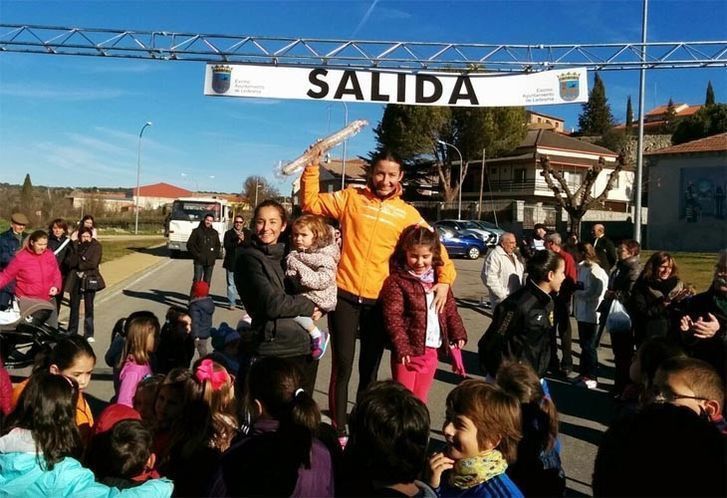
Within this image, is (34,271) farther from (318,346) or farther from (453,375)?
(318,346)

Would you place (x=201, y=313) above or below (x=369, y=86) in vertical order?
below

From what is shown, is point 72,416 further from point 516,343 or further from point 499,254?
point 499,254

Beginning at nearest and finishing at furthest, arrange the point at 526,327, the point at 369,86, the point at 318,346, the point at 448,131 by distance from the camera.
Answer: the point at 318,346
the point at 526,327
the point at 369,86
the point at 448,131

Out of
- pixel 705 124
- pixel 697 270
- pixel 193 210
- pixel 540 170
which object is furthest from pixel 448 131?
pixel 697 270

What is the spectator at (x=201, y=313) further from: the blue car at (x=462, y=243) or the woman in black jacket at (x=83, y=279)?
the blue car at (x=462, y=243)

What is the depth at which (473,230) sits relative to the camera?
29.7 m

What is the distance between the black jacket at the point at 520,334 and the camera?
4.05 m

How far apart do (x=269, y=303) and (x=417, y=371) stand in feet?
3.25

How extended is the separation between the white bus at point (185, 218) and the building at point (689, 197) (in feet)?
75.0

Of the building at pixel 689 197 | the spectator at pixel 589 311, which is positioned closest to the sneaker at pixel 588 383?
the spectator at pixel 589 311

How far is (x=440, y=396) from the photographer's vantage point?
670cm

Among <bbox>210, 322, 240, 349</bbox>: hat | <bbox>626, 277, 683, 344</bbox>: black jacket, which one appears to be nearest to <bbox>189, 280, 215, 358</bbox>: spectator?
<bbox>210, 322, 240, 349</bbox>: hat

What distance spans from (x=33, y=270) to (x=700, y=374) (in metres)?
7.33

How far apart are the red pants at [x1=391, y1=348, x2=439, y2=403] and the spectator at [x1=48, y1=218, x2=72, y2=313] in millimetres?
7202
